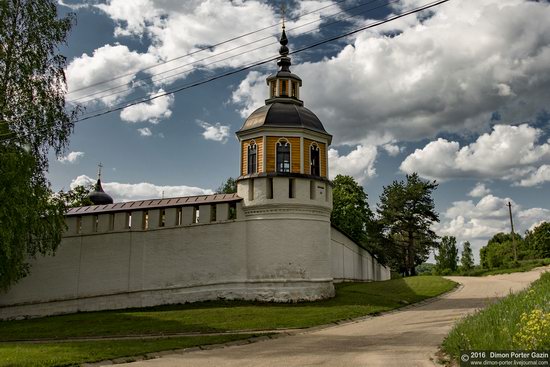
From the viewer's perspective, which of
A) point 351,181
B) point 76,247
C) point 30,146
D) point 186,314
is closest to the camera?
point 30,146

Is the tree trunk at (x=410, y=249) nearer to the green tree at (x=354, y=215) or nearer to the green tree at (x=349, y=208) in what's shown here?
the green tree at (x=354, y=215)

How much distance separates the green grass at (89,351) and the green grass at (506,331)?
6.86 m

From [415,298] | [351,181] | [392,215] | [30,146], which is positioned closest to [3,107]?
[30,146]

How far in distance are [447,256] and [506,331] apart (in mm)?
55521

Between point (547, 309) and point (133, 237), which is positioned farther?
point (133, 237)

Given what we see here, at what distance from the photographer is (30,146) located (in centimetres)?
1848

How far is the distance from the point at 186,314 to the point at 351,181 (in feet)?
108

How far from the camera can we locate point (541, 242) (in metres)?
77.8

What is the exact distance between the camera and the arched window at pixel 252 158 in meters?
25.7

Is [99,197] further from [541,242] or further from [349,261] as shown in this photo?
[541,242]

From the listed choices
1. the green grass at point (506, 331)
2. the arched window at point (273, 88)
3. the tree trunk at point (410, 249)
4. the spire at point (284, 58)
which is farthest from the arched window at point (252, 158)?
the tree trunk at point (410, 249)

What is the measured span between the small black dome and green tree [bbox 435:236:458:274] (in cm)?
3938

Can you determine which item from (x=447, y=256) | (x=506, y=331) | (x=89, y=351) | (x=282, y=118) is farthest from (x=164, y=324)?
(x=447, y=256)

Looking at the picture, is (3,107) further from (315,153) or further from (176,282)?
(315,153)
